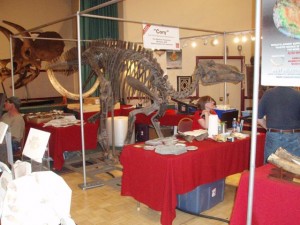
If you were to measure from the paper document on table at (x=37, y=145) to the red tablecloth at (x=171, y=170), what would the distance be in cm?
123

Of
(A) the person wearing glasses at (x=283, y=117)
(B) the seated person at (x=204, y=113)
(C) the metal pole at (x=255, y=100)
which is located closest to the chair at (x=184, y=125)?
(B) the seated person at (x=204, y=113)

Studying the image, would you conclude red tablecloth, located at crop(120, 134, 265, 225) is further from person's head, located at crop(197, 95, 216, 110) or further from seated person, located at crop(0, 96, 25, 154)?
seated person, located at crop(0, 96, 25, 154)

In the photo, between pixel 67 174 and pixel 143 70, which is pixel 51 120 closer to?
pixel 67 174

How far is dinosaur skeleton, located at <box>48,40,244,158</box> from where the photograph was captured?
4.45 metres

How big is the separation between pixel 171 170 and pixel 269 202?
101 centimetres

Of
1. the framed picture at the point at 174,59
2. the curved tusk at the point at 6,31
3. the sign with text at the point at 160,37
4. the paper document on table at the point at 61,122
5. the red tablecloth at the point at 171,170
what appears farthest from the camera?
the framed picture at the point at 174,59

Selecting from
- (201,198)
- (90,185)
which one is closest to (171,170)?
(201,198)

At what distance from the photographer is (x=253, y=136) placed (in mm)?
1695

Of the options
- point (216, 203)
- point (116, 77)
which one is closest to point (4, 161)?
point (216, 203)

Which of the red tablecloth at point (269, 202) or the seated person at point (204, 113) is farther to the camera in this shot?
the seated person at point (204, 113)

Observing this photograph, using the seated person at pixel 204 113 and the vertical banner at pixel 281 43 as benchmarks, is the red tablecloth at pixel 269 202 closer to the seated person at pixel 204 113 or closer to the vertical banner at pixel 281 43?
the vertical banner at pixel 281 43

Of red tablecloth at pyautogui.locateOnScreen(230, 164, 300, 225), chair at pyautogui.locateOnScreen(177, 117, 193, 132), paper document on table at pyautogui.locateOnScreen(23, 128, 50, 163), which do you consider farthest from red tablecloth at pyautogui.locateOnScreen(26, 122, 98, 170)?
red tablecloth at pyautogui.locateOnScreen(230, 164, 300, 225)

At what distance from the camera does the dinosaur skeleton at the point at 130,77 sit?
4449 mm

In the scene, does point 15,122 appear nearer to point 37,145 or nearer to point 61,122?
point 61,122
